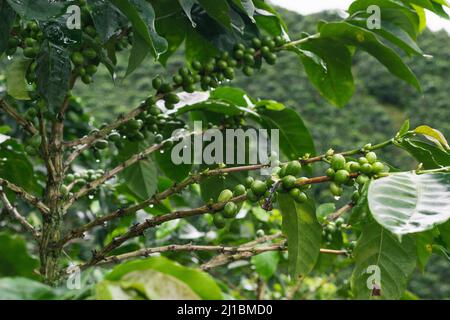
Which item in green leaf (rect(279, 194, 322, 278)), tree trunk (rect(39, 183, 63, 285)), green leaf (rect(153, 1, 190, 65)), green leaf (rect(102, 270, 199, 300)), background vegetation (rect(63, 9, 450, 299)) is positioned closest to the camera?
green leaf (rect(102, 270, 199, 300))

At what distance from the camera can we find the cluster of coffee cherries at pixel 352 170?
2.57ft

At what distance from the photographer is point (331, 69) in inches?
51.1

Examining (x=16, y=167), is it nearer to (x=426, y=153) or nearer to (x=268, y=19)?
(x=268, y=19)

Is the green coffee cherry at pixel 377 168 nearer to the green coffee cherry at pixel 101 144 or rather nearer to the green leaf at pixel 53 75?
the green leaf at pixel 53 75

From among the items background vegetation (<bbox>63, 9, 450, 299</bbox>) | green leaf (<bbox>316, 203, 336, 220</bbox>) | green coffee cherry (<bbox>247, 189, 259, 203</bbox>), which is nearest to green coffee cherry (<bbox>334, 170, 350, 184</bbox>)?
green coffee cherry (<bbox>247, 189, 259, 203</bbox>)

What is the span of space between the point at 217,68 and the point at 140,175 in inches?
12.9

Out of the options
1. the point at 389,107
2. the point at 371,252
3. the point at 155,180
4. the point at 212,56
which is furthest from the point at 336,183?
the point at 389,107

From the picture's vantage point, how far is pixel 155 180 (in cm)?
136

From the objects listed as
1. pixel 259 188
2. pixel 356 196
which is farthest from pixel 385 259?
pixel 259 188

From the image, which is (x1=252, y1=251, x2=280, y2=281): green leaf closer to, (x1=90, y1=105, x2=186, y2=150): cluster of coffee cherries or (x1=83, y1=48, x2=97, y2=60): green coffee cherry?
(x1=90, y1=105, x2=186, y2=150): cluster of coffee cherries

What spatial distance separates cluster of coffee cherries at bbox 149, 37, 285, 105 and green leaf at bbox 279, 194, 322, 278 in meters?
0.36

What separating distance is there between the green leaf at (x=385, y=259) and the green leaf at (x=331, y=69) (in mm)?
504

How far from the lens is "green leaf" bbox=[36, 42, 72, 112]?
96cm
